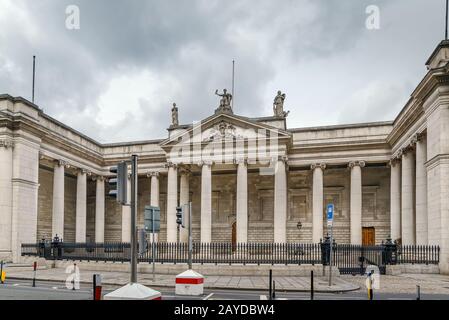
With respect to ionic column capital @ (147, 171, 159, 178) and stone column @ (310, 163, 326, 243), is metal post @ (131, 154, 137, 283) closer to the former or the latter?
stone column @ (310, 163, 326, 243)

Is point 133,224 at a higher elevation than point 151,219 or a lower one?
higher

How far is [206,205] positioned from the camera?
118 feet

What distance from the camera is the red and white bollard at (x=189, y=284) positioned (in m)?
13.9

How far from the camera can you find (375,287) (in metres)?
17.0

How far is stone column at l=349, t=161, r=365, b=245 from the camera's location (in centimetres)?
3603

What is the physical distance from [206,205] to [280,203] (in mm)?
6082

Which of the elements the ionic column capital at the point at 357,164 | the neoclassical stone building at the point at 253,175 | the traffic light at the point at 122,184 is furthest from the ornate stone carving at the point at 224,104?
the traffic light at the point at 122,184

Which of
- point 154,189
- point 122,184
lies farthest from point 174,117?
point 122,184

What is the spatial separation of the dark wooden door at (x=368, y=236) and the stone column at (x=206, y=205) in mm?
14202

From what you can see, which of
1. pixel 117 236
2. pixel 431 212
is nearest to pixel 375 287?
pixel 431 212

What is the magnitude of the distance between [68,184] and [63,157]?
7.92 metres

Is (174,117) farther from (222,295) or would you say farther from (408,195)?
(222,295)

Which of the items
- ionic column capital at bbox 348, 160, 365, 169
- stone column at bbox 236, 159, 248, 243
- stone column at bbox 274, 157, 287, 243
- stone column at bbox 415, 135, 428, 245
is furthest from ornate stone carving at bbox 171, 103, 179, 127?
stone column at bbox 415, 135, 428, 245
